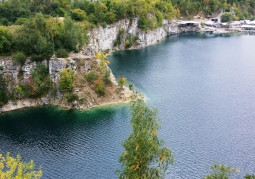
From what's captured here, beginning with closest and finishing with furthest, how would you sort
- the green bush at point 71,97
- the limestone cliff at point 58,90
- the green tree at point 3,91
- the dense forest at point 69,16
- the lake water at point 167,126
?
the lake water at point 167,126
the green bush at point 71,97
the green tree at point 3,91
the limestone cliff at point 58,90
the dense forest at point 69,16

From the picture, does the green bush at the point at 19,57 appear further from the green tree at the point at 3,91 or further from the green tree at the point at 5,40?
the green tree at the point at 3,91

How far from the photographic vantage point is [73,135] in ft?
193

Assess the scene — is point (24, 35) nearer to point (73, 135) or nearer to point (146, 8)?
point (73, 135)

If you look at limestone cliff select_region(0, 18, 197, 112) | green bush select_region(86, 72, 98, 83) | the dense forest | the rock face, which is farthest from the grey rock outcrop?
green bush select_region(86, 72, 98, 83)

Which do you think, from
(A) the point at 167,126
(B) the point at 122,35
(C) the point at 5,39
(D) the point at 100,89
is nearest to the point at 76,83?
(D) the point at 100,89

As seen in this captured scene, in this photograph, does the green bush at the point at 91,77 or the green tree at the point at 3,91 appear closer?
the green tree at the point at 3,91

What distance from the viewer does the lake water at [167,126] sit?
4969 cm

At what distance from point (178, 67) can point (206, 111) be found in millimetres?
32444

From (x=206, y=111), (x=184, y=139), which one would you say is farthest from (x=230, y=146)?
(x=206, y=111)

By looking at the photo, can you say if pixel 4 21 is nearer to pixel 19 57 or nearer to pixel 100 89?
pixel 19 57

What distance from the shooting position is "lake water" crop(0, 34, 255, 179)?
49688 millimetres

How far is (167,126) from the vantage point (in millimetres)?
60156

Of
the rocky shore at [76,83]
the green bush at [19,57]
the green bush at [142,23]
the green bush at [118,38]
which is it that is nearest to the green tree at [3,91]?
the rocky shore at [76,83]

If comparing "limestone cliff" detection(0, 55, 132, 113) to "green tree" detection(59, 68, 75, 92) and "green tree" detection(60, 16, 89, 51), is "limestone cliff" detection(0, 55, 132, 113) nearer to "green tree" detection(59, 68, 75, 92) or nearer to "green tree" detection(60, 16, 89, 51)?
"green tree" detection(59, 68, 75, 92)
